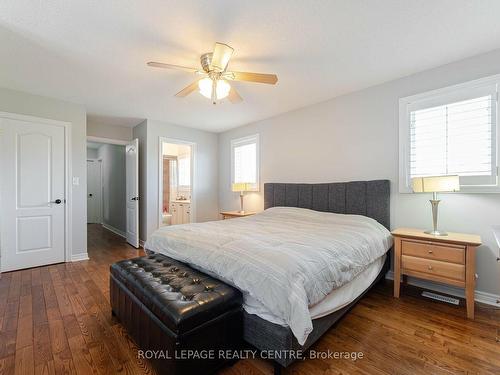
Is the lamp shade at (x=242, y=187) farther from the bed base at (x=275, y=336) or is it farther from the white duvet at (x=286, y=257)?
the bed base at (x=275, y=336)

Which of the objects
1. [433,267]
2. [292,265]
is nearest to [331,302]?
[292,265]

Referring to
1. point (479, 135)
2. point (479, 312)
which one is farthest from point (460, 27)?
point (479, 312)

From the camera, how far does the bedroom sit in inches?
62.1

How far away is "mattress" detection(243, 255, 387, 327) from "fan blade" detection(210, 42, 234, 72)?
6.13 ft

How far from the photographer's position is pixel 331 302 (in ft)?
5.49

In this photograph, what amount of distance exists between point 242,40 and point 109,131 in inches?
156

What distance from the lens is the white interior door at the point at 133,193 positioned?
445 centimetres

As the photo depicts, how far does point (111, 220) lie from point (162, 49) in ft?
18.3

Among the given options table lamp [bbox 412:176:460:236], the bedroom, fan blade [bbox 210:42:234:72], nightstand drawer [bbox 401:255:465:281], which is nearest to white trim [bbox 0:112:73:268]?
the bedroom

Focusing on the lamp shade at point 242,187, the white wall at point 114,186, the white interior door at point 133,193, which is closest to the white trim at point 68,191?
the white interior door at point 133,193

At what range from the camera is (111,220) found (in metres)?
6.44

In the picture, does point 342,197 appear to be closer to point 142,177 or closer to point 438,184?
point 438,184

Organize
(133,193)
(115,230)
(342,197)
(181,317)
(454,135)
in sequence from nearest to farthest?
(181,317) → (454,135) → (342,197) → (133,193) → (115,230)

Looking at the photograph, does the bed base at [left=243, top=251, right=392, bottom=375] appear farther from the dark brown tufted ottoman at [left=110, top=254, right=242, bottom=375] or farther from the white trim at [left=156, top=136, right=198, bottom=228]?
the white trim at [left=156, top=136, right=198, bottom=228]
